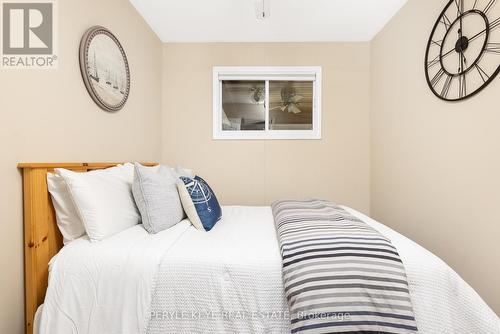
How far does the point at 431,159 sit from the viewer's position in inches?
74.9

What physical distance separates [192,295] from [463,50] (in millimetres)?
2138

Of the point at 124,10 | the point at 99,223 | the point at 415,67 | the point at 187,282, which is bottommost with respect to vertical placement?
the point at 187,282

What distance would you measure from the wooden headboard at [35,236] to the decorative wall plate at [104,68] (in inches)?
28.2

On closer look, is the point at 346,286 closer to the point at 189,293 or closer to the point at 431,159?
the point at 189,293

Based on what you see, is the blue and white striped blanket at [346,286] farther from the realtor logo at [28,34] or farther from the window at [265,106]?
the window at [265,106]

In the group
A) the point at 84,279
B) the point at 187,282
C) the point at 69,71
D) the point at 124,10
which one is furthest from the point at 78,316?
the point at 124,10

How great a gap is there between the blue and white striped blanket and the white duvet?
A: 8cm

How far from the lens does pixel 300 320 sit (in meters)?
1.00

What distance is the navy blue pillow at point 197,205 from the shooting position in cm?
160

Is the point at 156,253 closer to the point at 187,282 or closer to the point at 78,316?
the point at 187,282

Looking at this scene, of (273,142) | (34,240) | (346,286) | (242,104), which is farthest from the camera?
(242,104)

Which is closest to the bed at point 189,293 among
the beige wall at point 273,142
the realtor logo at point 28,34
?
the realtor logo at point 28,34

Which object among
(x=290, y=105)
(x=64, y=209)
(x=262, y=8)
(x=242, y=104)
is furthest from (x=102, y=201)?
(x=290, y=105)

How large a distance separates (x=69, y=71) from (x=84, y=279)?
1.21m
